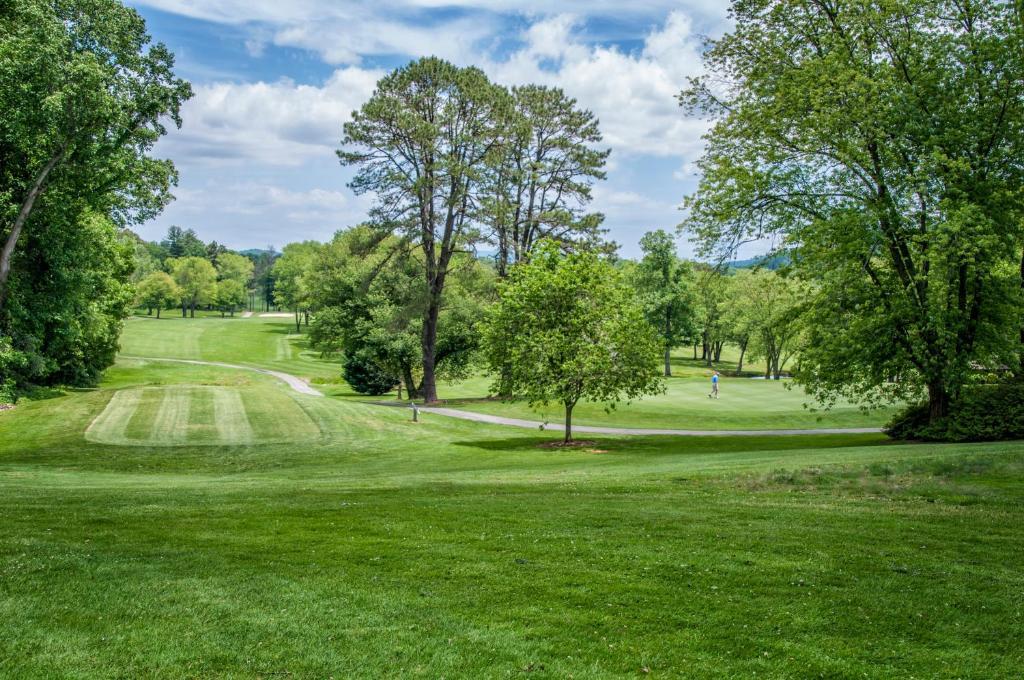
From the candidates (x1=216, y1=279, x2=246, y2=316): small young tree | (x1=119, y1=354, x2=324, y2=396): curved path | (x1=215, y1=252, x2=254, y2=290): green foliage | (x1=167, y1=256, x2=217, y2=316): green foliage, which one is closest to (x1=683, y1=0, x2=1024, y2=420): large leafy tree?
(x1=119, y1=354, x2=324, y2=396): curved path

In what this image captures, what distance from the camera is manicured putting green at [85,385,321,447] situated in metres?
28.4

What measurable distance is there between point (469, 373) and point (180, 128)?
3157 centimetres

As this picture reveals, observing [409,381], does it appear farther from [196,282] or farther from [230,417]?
[196,282]

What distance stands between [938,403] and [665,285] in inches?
2365

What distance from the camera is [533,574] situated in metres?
8.64

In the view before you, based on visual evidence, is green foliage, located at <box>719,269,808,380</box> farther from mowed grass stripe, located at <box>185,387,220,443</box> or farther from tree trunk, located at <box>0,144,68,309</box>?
tree trunk, located at <box>0,144,68,309</box>

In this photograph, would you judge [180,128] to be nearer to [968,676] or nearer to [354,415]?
[354,415]

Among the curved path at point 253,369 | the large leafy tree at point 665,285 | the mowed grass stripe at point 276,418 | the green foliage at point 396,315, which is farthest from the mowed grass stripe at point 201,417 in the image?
the large leafy tree at point 665,285

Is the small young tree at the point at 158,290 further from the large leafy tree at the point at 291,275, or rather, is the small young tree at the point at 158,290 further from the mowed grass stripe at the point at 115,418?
the mowed grass stripe at the point at 115,418

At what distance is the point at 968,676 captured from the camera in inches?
242

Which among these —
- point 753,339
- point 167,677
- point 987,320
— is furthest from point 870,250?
point 753,339

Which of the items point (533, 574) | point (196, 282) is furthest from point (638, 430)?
point (196, 282)

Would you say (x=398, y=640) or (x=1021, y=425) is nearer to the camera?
(x=398, y=640)

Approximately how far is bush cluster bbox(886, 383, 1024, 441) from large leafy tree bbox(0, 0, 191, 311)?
2872 cm
